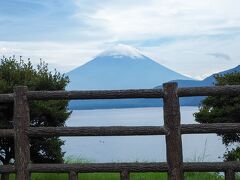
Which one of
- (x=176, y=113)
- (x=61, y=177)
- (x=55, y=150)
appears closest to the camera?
(x=176, y=113)

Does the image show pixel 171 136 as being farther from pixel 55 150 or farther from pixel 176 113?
pixel 55 150

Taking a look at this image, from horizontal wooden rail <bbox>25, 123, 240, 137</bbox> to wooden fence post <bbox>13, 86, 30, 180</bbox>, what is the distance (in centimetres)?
13

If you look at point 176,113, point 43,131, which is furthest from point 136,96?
point 43,131

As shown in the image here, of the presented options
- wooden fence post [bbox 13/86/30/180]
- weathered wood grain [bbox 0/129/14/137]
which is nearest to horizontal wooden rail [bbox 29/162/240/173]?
wooden fence post [bbox 13/86/30/180]

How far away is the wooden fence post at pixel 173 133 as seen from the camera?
7.62 meters

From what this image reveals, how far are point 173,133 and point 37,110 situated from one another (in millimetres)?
5911

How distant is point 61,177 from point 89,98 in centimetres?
461

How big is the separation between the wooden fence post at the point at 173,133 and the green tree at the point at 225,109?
547cm

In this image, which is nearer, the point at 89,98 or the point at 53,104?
the point at 89,98

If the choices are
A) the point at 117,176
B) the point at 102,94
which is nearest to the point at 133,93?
the point at 102,94

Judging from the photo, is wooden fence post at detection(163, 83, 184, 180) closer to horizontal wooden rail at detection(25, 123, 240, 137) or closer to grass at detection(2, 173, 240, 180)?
horizontal wooden rail at detection(25, 123, 240, 137)

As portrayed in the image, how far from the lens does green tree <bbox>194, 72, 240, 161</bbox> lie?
13250 millimetres

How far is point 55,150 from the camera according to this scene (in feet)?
43.6

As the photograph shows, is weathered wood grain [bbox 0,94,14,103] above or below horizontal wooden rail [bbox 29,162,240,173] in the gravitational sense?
above
